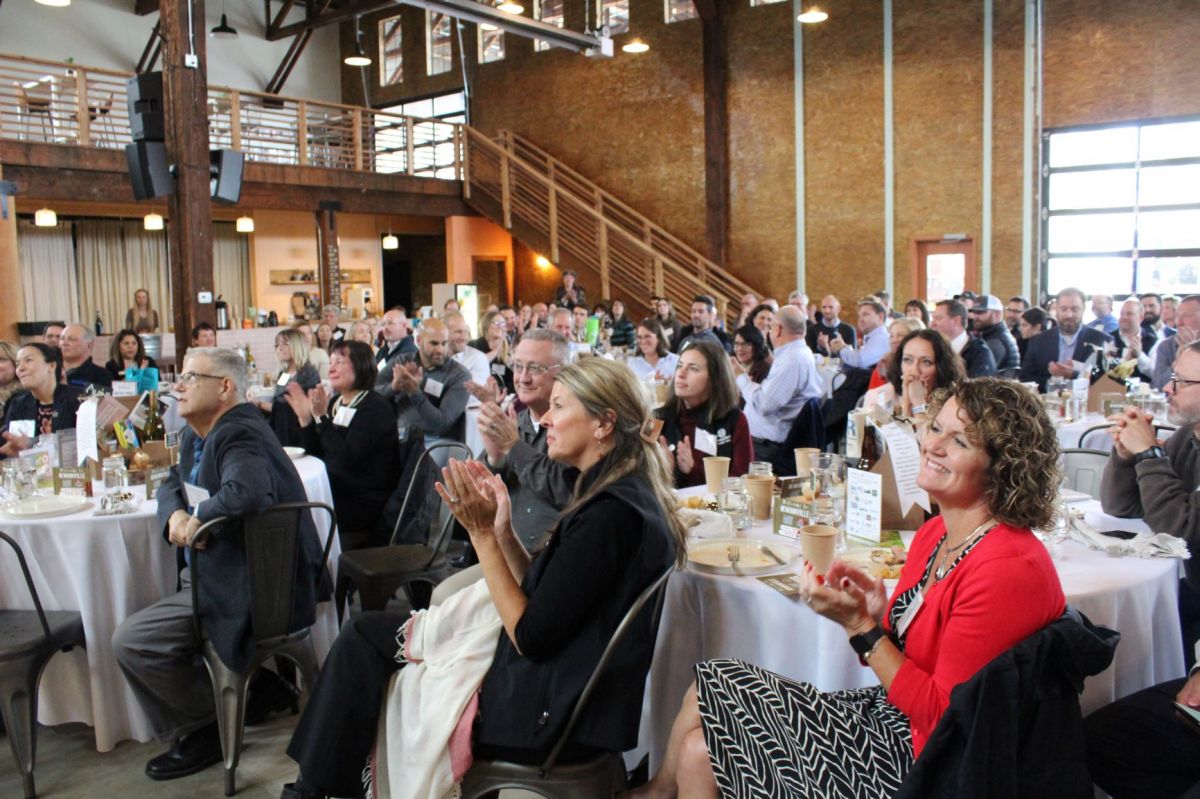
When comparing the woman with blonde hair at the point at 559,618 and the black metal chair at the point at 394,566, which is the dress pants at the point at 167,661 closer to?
the black metal chair at the point at 394,566

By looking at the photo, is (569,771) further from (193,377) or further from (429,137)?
(429,137)

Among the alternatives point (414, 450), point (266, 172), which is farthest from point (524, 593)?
point (266, 172)

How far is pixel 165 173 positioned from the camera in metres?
7.83

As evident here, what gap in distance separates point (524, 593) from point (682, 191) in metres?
13.6

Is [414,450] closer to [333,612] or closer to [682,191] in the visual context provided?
[333,612]

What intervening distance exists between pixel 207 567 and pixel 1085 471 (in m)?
3.46

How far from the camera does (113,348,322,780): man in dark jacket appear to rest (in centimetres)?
288

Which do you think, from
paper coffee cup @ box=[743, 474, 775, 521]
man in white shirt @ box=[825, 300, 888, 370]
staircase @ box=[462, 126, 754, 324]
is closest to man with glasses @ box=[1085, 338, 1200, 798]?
paper coffee cup @ box=[743, 474, 775, 521]

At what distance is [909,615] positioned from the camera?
1924 mm

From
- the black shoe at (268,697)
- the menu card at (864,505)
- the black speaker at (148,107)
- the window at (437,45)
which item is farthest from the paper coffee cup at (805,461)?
the window at (437,45)

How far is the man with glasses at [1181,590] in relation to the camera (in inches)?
74.6

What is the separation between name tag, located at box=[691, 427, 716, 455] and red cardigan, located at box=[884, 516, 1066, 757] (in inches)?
75.1

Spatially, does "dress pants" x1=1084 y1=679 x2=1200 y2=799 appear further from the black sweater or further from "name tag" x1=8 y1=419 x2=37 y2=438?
"name tag" x1=8 y1=419 x2=37 y2=438

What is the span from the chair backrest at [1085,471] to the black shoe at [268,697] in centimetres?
321
